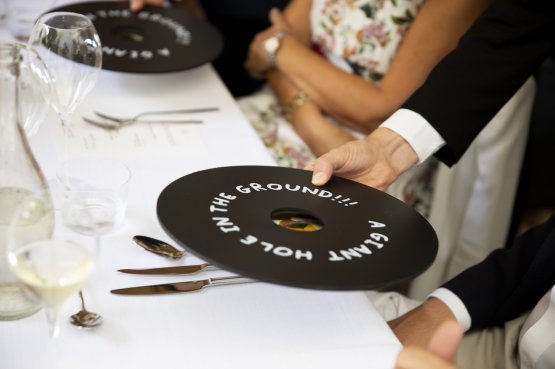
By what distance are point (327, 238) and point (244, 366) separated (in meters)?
0.20

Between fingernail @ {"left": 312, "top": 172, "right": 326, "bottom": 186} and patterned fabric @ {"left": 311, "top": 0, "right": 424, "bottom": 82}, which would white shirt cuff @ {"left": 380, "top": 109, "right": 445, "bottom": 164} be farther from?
patterned fabric @ {"left": 311, "top": 0, "right": 424, "bottom": 82}

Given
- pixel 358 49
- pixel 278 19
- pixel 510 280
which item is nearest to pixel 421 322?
pixel 510 280

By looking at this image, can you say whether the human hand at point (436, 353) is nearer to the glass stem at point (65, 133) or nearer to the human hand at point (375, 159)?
the human hand at point (375, 159)

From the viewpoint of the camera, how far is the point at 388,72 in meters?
1.82

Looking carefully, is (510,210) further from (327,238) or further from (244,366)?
(244,366)

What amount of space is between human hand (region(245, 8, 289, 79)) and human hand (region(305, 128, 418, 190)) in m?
0.73

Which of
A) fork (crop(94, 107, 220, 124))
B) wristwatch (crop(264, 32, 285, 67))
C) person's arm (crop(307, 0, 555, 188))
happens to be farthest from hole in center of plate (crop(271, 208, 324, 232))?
wristwatch (crop(264, 32, 285, 67))

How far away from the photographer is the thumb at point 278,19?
209cm

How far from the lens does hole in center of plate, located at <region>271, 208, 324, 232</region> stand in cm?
102

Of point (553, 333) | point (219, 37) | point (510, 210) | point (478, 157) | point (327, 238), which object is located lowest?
point (510, 210)

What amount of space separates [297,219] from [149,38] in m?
0.83

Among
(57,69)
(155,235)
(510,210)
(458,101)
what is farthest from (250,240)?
(510,210)

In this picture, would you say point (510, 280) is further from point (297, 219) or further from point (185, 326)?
point (185, 326)

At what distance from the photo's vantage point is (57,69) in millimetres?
1228
